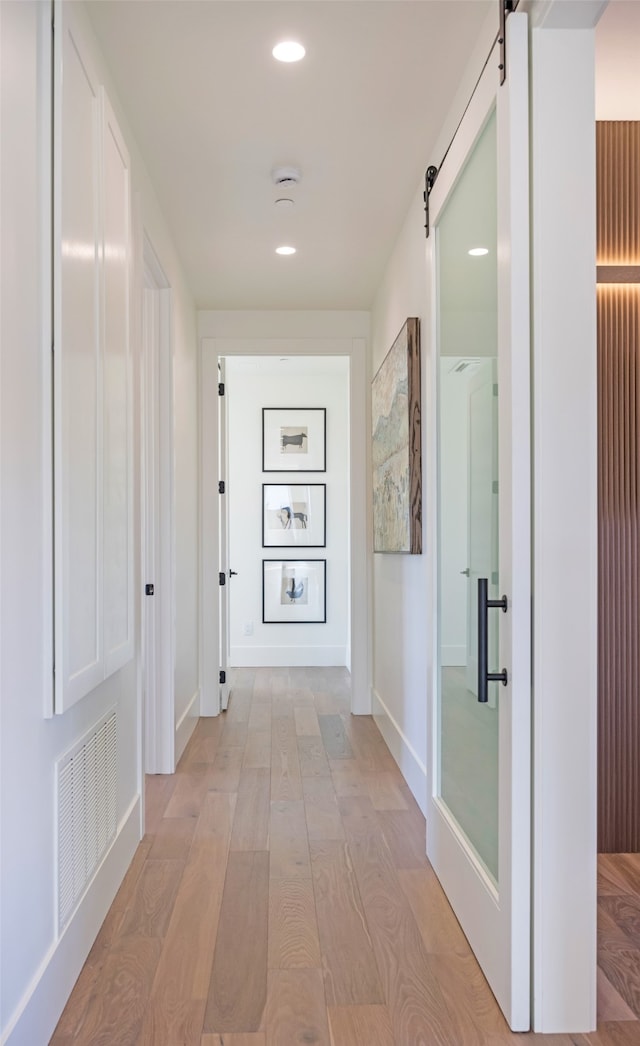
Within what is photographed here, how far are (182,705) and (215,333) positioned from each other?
2.29 m

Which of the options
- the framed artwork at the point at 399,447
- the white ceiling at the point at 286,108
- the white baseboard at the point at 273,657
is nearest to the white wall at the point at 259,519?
the white baseboard at the point at 273,657

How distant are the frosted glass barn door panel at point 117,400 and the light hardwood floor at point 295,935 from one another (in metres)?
0.74

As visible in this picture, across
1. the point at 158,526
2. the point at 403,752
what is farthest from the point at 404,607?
the point at 158,526

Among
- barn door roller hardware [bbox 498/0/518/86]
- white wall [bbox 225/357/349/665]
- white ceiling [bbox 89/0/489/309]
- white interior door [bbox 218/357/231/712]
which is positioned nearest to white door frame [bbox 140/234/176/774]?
white ceiling [bbox 89/0/489/309]

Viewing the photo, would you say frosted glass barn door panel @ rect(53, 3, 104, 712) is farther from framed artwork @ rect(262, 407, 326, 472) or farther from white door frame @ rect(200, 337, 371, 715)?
framed artwork @ rect(262, 407, 326, 472)

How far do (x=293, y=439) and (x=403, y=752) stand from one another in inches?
A: 142

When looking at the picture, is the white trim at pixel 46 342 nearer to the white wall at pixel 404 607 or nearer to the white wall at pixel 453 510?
the white wall at pixel 453 510

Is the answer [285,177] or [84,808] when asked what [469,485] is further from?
[285,177]

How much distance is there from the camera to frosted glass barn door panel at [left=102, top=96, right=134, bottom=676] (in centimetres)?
214

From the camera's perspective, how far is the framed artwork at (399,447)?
3115 mm

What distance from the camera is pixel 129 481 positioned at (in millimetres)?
2510

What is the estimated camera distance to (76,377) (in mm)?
1803

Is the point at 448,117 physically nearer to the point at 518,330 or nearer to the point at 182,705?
the point at 518,330

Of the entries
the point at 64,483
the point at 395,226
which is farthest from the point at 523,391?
the point at 395,226
